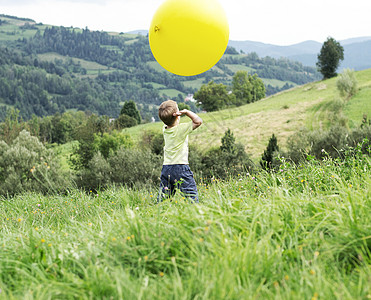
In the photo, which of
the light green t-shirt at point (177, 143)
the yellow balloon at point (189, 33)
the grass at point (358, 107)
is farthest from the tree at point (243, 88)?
the light green t-shirt at point (177, 143)

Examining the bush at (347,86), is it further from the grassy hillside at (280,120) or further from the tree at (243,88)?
the tree at (243,88)

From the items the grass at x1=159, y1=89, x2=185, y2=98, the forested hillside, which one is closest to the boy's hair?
the forested hillside

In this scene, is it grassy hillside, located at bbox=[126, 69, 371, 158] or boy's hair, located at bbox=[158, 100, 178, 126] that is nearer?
boy's hair, located at bbox=[158, 100, 178, 126]

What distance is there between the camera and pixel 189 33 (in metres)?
4.40

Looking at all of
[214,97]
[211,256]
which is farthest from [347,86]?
[211,256]

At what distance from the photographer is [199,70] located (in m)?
4.97

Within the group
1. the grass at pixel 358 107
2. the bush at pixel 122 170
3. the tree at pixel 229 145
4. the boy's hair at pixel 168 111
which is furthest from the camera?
the grass at pixel 358 107

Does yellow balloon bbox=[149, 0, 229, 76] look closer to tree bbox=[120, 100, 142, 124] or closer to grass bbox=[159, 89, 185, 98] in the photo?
tree bbox=[120, 100, 142, 124]

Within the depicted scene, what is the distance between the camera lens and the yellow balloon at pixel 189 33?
437 cm

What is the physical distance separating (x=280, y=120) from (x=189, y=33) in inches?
1228

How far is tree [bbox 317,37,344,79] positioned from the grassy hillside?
38.7 feet

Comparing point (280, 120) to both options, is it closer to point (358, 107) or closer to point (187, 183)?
point (358, 107)

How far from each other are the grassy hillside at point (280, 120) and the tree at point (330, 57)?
38.7 feet

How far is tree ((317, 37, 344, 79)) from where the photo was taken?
52625 millimetres
